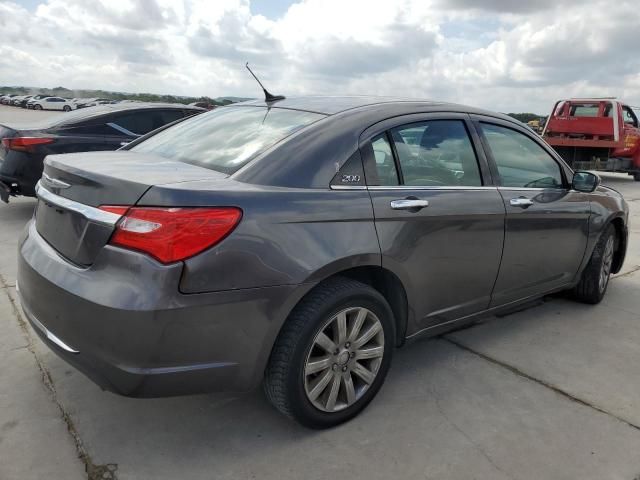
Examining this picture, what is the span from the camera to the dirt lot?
2.38 meters

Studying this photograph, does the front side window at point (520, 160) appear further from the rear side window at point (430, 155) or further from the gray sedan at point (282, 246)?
the rear side window at point (430, 155)

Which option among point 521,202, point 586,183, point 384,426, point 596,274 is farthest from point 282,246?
point 596,274

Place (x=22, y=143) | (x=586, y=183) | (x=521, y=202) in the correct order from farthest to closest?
(x=22, y=143)
(x=586, y=183)
(x=521, y=202)

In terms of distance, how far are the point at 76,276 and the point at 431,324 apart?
1.90 meters

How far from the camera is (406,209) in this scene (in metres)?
2.77

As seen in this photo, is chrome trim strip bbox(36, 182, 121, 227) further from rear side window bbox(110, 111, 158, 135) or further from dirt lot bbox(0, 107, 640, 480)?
rear side window bbox(110, 111, 158, 135)

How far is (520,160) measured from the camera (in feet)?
12.3

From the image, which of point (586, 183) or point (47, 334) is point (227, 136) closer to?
point (47, 334)

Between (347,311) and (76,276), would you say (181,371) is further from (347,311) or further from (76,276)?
(347,311)

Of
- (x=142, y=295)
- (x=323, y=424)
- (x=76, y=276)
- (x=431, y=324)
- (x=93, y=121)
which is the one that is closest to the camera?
(x=142, y=295)

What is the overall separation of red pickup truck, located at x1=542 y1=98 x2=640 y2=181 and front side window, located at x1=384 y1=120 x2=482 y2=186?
41.4 ft

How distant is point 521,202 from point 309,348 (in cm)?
183

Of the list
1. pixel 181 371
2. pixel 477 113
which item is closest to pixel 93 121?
pixel 477 113

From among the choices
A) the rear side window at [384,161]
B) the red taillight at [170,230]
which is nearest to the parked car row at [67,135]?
the red taillight at [170,230]
